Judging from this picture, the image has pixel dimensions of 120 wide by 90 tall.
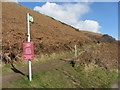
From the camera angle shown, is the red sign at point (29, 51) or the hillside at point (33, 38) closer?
the red sign at point (29, 51)

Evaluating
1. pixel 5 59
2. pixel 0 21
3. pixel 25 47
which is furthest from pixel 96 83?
pixel 0 21

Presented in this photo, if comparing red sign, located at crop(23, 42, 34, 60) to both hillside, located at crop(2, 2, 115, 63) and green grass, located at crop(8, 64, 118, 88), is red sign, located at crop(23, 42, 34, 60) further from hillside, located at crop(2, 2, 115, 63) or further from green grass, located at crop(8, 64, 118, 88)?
hillside, located at crop(2, 2, 115, 63)

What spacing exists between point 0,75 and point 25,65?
6.76 ft

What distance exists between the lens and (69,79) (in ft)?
22.5

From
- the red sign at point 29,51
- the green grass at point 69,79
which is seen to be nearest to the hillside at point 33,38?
the green grass at point 69,79

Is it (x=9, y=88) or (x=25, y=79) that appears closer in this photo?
(x=9, y=88)

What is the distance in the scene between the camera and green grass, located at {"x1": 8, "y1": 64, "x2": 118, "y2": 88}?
5.35m

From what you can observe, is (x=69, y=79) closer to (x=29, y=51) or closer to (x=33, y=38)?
(x=29, y=51)

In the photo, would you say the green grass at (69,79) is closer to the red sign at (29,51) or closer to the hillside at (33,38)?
the red sign at (29,51)

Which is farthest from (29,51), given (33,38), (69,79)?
(33,38)

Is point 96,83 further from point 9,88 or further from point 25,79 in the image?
point 9,88

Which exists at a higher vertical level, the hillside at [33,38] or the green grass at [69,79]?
the hillside at [33,38]

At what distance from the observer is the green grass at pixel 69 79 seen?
5.35 m

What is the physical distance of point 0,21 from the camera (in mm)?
16500
